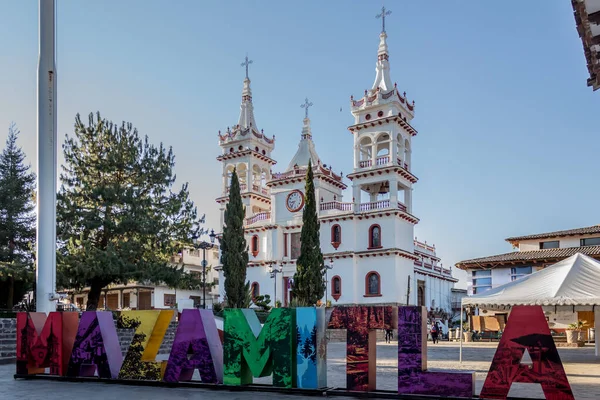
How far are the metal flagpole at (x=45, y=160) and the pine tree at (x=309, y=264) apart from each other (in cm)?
2615

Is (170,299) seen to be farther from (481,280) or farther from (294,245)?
(481,280)

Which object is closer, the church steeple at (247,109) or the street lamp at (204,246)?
the street lamp at (204,246)

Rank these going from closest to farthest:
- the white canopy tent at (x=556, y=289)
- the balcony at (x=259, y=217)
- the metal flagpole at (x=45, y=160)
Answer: the metal flagpole at (x=45, y=160) < the white canopy tent at (x=556, y=289) < the balcony at (x=259, y=217)

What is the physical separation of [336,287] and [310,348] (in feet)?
120

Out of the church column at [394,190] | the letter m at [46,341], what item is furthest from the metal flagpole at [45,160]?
the church column at [394,190]

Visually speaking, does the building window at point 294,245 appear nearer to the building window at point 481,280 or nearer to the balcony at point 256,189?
the balcony at point 256,189

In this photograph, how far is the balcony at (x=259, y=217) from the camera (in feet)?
167

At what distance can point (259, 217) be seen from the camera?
51.4m

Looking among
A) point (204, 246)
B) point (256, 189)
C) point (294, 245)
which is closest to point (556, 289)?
point (204, 246)

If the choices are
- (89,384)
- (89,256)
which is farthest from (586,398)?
(89,256)

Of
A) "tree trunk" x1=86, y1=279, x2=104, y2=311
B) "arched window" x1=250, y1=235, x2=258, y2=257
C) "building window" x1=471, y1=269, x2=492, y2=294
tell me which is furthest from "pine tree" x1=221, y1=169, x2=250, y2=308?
"building window" x1=471, y1=269, x2=492, y2=294

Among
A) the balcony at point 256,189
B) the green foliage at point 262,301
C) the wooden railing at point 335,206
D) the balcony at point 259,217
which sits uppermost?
the balcony at point 256,189

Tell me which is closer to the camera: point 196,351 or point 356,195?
point 196,351

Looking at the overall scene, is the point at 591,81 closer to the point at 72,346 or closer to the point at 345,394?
the point at 345,394
